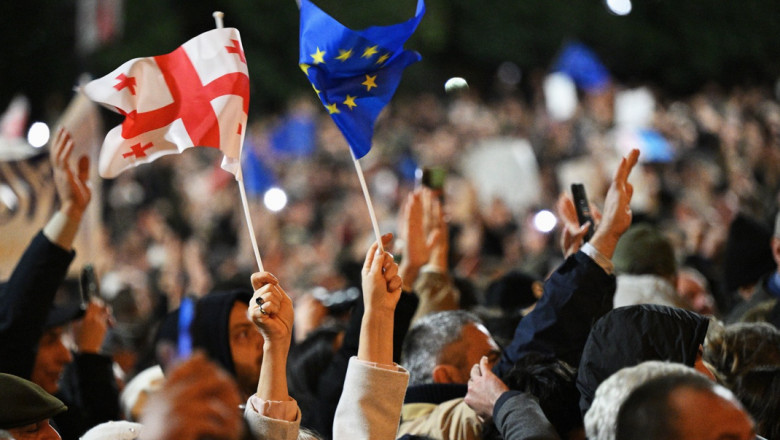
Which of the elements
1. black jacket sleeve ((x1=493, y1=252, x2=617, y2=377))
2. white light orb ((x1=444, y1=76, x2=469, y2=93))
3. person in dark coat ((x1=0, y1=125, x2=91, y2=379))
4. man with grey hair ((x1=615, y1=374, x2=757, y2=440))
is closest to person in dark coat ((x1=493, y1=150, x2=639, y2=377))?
black jacket sleeve ((x1=493, y1=252, x2=617, y2=377))

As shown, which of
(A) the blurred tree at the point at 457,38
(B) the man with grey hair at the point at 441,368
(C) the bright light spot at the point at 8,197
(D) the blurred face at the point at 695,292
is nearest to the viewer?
(B) the man with grey hair at the point at 441,368

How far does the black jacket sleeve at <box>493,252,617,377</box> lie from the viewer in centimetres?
390

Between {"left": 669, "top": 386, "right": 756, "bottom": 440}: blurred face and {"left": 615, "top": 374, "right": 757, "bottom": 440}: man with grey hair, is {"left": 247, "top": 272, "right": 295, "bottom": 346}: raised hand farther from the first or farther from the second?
{"left": 669, "top": 386, "right": 756, "bottom": 440}: blurred face

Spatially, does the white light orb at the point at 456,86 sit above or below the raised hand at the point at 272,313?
above

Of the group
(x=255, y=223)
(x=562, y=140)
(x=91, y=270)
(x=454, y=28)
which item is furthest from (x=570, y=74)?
(x=91, y=270)

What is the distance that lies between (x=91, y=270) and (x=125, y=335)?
2022 mm

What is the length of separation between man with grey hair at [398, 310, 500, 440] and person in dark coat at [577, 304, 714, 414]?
2.44 feet

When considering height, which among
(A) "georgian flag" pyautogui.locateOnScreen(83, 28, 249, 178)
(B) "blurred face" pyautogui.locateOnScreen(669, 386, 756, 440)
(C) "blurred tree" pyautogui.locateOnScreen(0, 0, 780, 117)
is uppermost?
(C) "blurred tree" pyautogui.locateOnScreen(0, 0, 780, 117)

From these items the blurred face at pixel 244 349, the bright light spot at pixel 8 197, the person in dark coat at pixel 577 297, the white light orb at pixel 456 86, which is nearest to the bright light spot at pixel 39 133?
the bright light spot at pixel 8 197

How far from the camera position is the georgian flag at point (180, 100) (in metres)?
4.21

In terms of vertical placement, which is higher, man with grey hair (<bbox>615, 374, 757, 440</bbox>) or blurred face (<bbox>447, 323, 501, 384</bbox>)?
man with grey hair (<bbox>615, 374, 757, 440</bbox>)

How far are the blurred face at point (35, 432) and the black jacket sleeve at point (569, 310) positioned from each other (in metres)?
1.84

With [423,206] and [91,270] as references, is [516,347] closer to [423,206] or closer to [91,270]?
[423,206]

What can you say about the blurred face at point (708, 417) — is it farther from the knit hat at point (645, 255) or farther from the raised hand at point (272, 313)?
the knit hat at point (645, 255)
